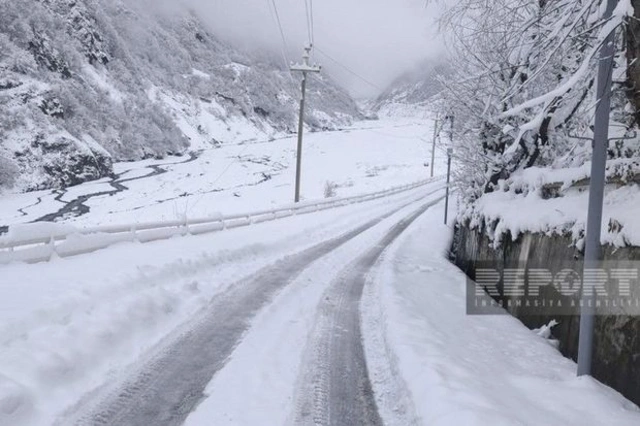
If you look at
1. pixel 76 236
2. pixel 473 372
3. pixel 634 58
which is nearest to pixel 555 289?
pixel 473 372

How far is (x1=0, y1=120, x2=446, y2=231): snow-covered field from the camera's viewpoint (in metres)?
30.6

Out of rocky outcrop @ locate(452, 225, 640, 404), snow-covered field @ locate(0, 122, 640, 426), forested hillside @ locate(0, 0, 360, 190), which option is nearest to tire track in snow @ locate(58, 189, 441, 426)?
snow-covered field @ locate(0, 122, 640, 426)

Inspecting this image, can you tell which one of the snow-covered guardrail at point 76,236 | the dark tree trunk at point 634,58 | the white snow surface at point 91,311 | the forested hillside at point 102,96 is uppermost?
the forested hillside at point 102,96

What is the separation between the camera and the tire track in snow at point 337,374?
440 centimetres

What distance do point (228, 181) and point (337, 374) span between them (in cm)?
4151

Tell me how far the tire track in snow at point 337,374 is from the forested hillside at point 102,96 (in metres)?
35.3

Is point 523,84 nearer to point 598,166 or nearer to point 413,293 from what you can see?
point 598,166

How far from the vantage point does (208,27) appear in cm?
16038

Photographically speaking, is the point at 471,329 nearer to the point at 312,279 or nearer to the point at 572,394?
the point at 572,394

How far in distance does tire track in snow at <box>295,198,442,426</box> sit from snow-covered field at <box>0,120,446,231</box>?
10.3 meters

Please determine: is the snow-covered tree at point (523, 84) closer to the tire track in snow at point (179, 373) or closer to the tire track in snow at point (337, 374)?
the tire track in snow at point (337, 374)

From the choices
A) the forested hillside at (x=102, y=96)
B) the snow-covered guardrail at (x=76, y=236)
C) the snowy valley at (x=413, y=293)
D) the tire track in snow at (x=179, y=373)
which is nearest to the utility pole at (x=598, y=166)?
the snowy valley at (x=413, y=293)

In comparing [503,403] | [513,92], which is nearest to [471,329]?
[503,403]

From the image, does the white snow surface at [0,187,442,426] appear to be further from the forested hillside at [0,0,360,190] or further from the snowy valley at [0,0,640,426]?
the forested hillside at [0,0,360,190]
